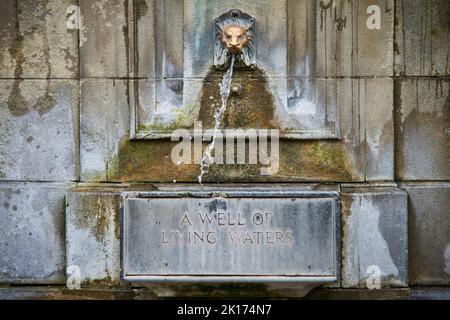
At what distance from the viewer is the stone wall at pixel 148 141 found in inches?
195

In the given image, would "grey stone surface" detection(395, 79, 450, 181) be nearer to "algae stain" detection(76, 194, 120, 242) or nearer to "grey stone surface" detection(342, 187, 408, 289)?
"grey stone surface" detection(342, 187, 408, 289)

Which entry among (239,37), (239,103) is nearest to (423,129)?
(239,103)

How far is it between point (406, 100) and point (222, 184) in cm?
151

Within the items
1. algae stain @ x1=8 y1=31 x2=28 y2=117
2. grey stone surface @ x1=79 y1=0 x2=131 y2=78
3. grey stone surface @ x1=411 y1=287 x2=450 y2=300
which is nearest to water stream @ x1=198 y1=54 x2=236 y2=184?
grey stone surface @ x1=79 y1=0 x2=131 y2=78

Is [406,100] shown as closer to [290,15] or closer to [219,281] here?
[290,15]

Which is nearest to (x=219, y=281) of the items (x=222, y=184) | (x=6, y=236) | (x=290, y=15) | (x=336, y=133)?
(x=222, y=184)

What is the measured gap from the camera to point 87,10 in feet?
16.4

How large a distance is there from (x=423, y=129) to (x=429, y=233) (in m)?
0.78

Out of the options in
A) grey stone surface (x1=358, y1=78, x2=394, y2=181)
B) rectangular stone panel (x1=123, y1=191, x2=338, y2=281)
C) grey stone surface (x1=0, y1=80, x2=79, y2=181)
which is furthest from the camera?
grey stone surface (x1=0, y1=80, x2=79, y2=181)

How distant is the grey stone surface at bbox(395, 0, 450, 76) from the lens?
497 cm

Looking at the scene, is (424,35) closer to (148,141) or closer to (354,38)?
(354,38)

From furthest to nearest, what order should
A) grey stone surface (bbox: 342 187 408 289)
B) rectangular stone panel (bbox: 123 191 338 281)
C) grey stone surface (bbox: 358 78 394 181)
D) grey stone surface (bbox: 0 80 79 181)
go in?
grey stone surface (bbox: 0 80 79 181) < grey stone surface (bbox: 358 78 394 181) < grey stone surface (bbox: 342 187 408 289) < rectangular stone panel (bbox: 123 191 338 281)

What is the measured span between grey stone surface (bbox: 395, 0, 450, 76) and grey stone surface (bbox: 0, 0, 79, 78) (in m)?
2.47

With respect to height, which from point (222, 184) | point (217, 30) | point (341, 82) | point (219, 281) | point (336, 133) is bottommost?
point (219, 281)
